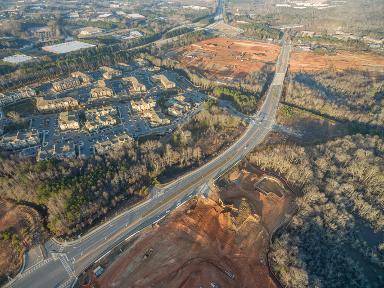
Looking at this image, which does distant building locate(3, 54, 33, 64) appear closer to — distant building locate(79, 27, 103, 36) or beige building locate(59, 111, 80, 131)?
distant building locate(79, 27, 103, 36)

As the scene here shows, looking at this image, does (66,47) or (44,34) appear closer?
(66,47)

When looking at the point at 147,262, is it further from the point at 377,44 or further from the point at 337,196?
the point at 377,44

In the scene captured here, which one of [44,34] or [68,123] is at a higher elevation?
[68,123]

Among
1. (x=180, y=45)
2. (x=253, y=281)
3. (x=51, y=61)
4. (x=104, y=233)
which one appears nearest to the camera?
(x=253, y=281)

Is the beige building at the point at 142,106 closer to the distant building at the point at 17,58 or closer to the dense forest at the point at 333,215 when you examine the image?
the dense forest at the point at 333,215

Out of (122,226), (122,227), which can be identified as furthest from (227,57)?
(122,227)

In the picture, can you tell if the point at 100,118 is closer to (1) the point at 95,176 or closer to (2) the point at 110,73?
(1) the point at 95,176

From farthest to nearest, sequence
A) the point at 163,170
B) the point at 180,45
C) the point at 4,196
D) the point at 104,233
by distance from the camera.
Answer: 1. the point at 180,45
2. the point at 163,170
3. the point at 4,196
4. the point at 104,233

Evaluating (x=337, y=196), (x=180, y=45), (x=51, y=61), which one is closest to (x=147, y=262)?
(x=337, y=196)
